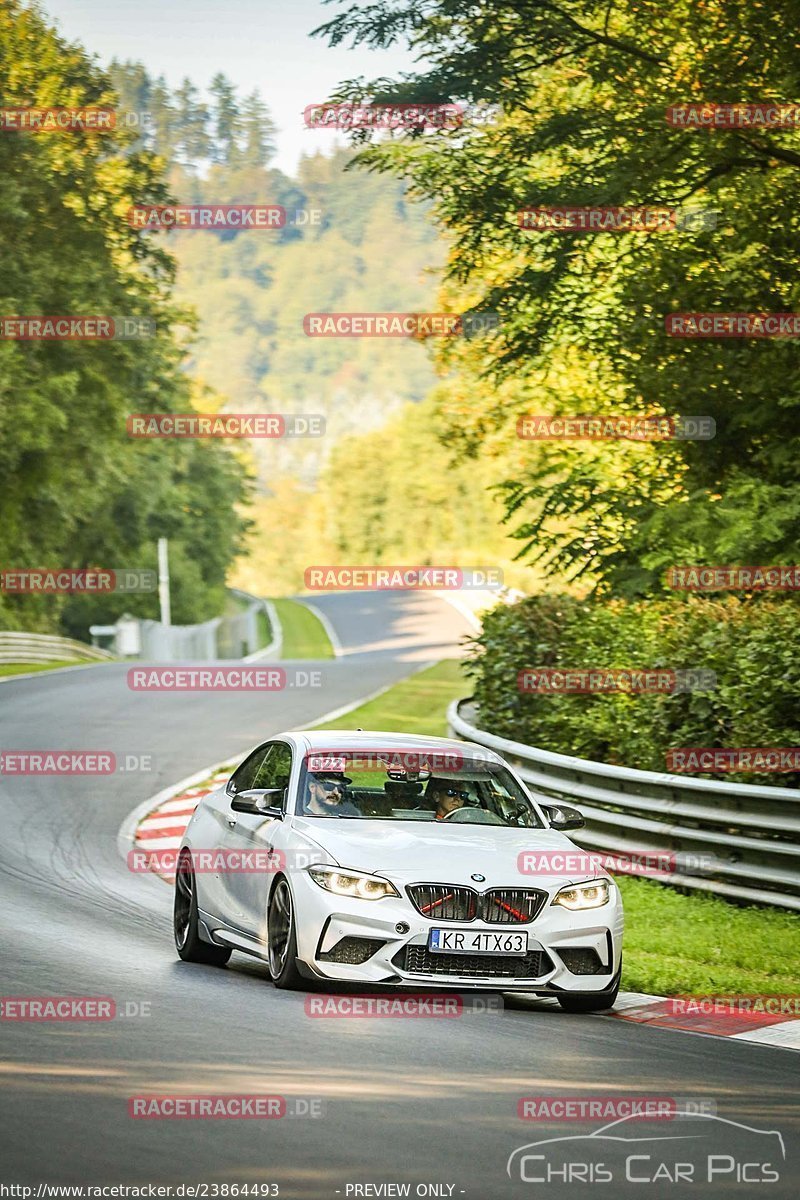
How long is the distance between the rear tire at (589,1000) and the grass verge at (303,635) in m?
55.7

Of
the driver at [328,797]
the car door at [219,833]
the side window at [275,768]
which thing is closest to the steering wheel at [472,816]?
the driver at [328,797]

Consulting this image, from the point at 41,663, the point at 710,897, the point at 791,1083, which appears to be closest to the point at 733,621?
the point at 710,897

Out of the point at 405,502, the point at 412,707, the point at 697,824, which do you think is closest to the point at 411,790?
the point at 697,824

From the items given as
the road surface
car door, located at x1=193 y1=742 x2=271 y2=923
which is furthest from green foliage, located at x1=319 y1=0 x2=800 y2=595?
the road surface

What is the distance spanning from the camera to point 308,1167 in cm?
586

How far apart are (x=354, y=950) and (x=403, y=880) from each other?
17.1 inches

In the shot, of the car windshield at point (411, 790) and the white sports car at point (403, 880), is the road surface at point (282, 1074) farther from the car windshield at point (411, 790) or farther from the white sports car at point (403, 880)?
the car windshield at point (411, 790)

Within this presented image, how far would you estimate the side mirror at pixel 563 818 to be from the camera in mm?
10531

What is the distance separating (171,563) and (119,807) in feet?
246

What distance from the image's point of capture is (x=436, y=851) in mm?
9672

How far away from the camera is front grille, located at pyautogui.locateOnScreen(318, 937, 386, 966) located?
932cm

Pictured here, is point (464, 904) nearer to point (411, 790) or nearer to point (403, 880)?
point (403, 880)

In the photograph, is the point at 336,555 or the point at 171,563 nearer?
the point at 171,563

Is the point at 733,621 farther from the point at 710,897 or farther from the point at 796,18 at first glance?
the point at 796,18
